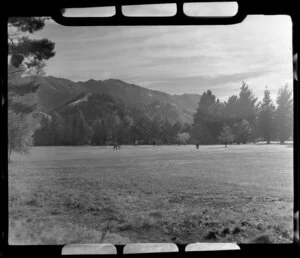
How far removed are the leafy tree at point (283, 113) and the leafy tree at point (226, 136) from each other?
7.00 ft

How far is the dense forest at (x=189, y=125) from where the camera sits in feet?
47.7

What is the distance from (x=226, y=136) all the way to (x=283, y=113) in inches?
115

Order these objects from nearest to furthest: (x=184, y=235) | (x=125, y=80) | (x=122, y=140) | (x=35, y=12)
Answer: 1. (x=35, y=12)
2. (x=184, y=235)
3. (x=122, y=140)
4. (x=125, y=80)

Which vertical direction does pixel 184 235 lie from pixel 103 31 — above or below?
below

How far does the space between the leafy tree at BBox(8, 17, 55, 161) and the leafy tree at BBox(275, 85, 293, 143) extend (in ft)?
33.6

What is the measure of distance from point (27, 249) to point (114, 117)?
14.1 m

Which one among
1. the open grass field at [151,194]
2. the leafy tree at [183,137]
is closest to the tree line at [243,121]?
the leafy tree at [183,137]

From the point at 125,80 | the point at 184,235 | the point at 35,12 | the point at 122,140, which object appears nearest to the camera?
the point at 35,12

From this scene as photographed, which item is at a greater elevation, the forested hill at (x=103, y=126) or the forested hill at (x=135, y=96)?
the forested hill at (x=135, y=96)

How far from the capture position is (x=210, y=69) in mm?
17562

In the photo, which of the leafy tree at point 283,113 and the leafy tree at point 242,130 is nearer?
the leafy tree at point 242,130

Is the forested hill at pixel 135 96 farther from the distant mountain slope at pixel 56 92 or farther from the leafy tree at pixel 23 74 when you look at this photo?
the leafy tree at pixel 23 74
